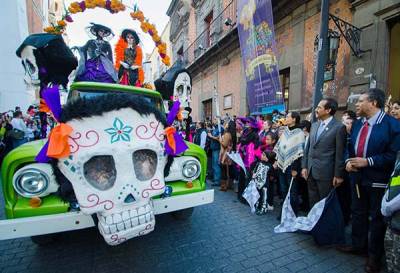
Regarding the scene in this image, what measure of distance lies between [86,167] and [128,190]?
418mm

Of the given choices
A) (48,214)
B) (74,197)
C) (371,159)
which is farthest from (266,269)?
(48,214)

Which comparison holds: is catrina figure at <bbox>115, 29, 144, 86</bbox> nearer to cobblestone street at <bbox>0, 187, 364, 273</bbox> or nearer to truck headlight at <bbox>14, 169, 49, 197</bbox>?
truck headlight at <bbox>14, 169, 49, 197</bbox>

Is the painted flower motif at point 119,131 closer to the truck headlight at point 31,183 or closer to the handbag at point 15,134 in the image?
the truck headlight at point 31,183

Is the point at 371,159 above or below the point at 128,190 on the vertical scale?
above

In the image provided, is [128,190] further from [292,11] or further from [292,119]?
[292,11]

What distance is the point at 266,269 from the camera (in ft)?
7.77

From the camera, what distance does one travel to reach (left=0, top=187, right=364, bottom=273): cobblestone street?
239 centimetres

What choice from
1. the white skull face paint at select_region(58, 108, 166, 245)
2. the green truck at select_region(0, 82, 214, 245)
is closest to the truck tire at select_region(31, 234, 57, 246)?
the green truck at select_region(0, 82, 214, 245)

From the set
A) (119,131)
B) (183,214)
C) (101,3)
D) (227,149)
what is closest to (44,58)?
(101,3)

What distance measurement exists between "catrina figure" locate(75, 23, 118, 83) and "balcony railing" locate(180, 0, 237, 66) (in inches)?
335

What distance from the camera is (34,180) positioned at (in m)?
1.97

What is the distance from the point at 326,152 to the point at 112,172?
8.92 feet

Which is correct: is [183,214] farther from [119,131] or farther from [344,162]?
[344,162]

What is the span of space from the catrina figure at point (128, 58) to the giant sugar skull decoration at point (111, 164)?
8.29 ft
